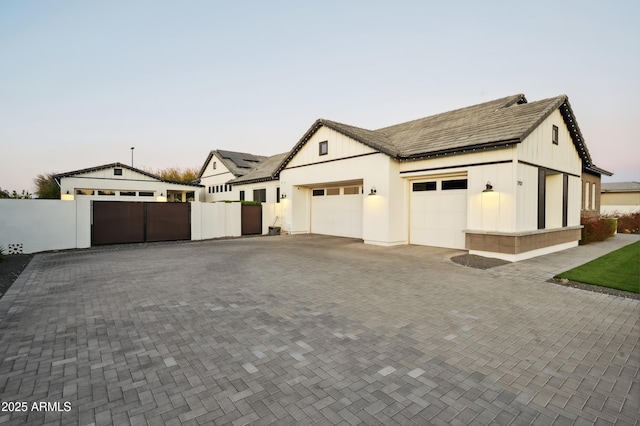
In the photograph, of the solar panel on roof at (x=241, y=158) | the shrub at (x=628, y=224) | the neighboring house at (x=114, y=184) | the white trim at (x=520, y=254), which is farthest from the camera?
the solar panel on roof at (x=241, y=158)

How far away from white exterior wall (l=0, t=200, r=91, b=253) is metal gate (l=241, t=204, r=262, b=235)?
25.8ft

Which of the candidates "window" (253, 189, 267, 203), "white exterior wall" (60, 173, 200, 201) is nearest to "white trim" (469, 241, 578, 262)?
"window" (253, 189, 267, 203)

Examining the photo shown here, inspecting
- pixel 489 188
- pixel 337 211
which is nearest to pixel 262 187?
pixel 337 211

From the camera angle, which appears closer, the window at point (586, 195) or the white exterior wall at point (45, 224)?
the white exterior wall at point (45, 224)

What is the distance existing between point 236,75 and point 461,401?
19.6 metres

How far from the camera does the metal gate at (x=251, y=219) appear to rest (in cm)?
1827

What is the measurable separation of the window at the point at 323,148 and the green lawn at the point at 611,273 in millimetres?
11900

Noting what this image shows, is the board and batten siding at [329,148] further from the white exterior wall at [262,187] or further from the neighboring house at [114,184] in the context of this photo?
the neighboring house at [114,184]

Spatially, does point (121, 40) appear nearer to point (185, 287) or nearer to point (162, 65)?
point (162, 65)

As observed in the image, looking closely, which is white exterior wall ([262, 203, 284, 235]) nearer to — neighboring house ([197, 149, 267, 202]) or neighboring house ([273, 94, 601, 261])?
neighboring house ([273, 94, 601, 261])

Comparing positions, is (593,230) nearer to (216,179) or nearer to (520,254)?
(520,254)

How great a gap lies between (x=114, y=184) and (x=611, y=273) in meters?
33.0

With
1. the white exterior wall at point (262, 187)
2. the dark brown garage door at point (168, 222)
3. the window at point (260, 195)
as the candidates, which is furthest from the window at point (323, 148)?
the dark brown garage door at point (168, 222)

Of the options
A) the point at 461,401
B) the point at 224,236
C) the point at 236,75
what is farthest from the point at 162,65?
the point at 461,401
